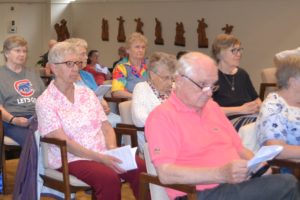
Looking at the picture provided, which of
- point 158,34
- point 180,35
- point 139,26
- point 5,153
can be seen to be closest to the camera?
point 5,153

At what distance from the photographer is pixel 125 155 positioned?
3.28m

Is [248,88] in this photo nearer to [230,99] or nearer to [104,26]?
[230,99]

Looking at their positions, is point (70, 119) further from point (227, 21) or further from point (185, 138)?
point (227, 21)

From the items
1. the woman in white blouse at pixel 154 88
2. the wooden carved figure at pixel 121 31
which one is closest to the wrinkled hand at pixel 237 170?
the woman in white blouse at pixel 154 88

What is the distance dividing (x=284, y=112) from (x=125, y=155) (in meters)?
0.95

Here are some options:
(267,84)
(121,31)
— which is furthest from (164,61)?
(121,31)

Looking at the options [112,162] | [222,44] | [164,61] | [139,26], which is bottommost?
[112,162]

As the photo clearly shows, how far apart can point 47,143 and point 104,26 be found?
8424 millimetres

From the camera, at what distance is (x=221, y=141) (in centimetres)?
280

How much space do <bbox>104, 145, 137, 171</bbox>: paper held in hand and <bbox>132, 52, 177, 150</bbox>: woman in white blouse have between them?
0.63 meters

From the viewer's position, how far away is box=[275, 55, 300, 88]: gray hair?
3.20 m

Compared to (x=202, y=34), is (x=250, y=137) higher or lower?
lower

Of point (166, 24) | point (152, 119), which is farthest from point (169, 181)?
point (166, 24)

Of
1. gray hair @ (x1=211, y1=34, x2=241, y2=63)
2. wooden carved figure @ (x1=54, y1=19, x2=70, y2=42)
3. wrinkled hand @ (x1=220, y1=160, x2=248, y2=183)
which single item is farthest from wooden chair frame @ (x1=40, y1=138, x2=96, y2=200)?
wooden carved figure @ (x1=54, y1=19, x2=70, y2=42)
